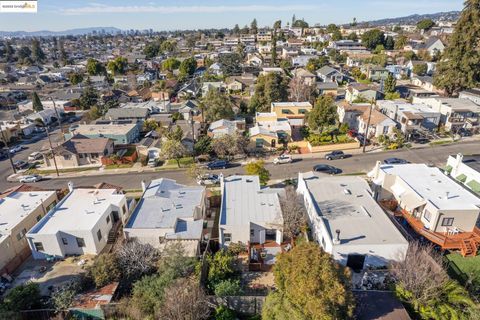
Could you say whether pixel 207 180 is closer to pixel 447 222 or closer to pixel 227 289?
pixel 227 289

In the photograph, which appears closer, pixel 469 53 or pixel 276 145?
pixel 276 145

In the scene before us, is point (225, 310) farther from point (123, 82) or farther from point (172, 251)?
point (123, 82)

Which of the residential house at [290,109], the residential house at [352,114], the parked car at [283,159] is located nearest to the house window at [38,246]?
the parked car at [283,159]

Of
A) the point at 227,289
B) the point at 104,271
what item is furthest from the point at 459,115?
the point at 104,271

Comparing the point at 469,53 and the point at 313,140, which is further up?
the point at 469,53

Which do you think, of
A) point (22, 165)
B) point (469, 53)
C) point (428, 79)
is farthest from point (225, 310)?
point (428, 79)

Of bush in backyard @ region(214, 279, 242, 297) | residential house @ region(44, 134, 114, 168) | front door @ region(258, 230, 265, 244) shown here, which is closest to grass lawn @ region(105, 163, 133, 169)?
residential house @ region(44, 134, 114, 168)

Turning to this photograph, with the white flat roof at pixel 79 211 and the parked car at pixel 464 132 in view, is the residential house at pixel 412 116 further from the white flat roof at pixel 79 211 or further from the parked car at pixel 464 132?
the white flat roof at pixel 79 211

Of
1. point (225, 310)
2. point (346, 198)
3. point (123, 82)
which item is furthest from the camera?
point (123, 82)
